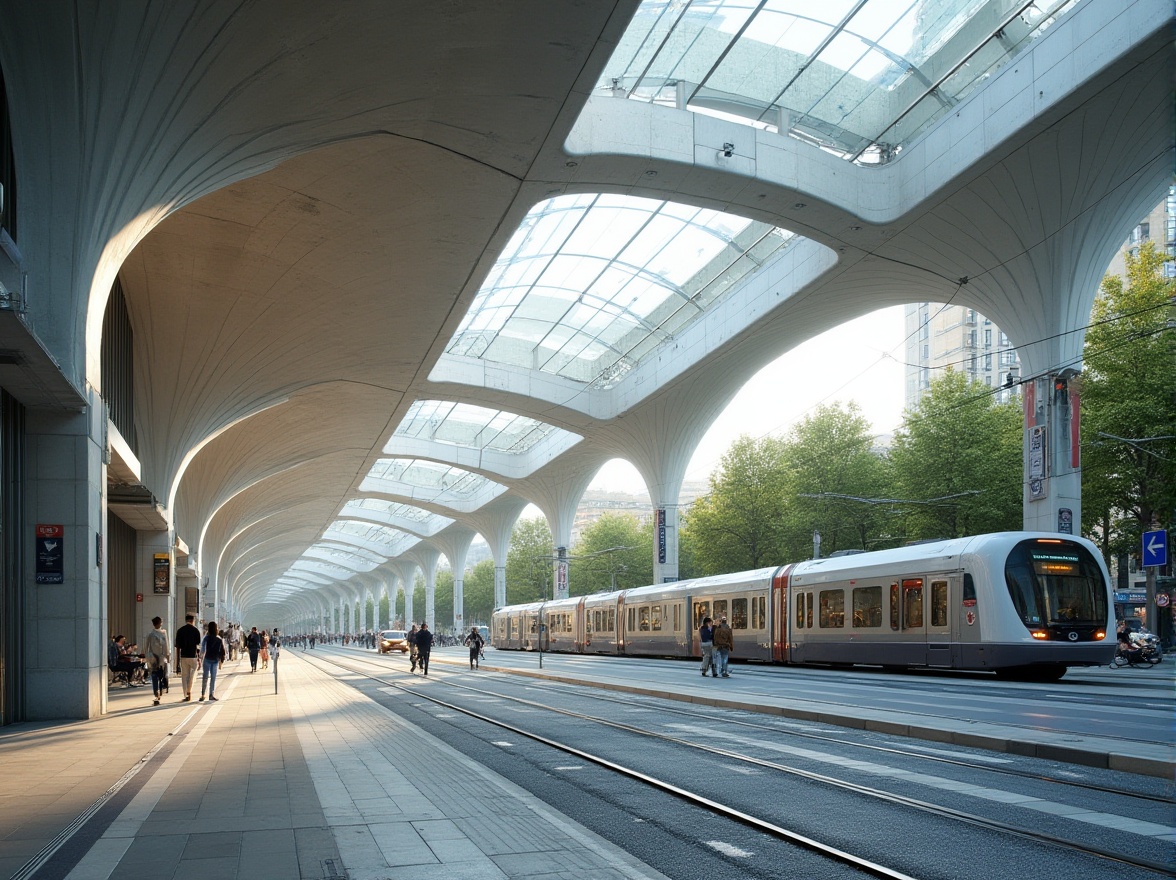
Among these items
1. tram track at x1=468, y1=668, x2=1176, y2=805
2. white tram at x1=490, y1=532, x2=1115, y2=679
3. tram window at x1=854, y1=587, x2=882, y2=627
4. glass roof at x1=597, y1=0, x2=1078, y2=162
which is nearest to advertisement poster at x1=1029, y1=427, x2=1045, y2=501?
white tram at x1=490, y1=532, x2=1115, y2=679

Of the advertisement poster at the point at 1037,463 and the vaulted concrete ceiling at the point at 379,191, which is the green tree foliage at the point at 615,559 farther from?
the advertisement poster at the point at 1037,463

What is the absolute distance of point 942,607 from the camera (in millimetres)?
23375

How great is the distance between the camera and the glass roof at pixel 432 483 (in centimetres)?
7019

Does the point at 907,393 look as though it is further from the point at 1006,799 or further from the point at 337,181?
the point at 1006,799

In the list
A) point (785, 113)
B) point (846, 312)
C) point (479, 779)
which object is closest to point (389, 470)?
point (846, 312)

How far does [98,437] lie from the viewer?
15930mm

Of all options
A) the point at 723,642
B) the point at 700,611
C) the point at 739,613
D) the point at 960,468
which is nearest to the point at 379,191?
the point at 723,642

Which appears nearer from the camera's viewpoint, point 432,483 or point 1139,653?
point 1139,653

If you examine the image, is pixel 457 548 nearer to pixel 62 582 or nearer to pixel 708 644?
pixel 708 644

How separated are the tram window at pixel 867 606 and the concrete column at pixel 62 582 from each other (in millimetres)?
16987

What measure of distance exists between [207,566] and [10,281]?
157 feet

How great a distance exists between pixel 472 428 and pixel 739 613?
2803cm

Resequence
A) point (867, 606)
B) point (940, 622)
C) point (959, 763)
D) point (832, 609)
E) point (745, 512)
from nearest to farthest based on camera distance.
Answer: point (959, 763) < point (940, 622) < point (867, 606) < point (832, 609) < point (745, 512)

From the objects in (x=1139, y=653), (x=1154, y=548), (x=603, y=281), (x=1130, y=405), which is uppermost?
(x=603, y=281)
